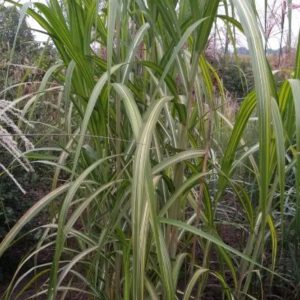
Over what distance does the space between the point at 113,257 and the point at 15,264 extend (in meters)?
1.13

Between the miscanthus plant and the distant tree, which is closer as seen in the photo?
the miscanthus plant

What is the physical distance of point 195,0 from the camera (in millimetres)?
1002

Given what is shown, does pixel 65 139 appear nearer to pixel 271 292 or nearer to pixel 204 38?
pixel 204 38

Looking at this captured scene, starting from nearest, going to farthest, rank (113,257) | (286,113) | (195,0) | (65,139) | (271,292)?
(195,0) < (286,113) < (113,257) < (65,139) < (271,292)

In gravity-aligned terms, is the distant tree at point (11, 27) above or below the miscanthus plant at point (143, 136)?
above

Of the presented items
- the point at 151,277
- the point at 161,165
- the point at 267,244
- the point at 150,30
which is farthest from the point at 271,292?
the point at 150,30

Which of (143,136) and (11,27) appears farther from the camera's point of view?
(11,27)

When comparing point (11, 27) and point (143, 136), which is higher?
point (11, 27)

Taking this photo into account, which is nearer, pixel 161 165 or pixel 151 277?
pixel 161 165

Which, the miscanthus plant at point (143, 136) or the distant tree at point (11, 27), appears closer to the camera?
the miscanthus plant at point (143, 136)

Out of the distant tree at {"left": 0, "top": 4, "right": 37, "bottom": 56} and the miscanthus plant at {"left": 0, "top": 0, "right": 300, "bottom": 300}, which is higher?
the distant tree at {"left": 0, "top": 4, "right": 37, "bottom": 56}

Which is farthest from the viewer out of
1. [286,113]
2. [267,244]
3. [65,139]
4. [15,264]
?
[15,264]

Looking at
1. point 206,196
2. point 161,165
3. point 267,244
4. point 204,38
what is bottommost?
point 267,244

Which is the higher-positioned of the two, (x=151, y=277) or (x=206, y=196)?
(x=206, y=196)
